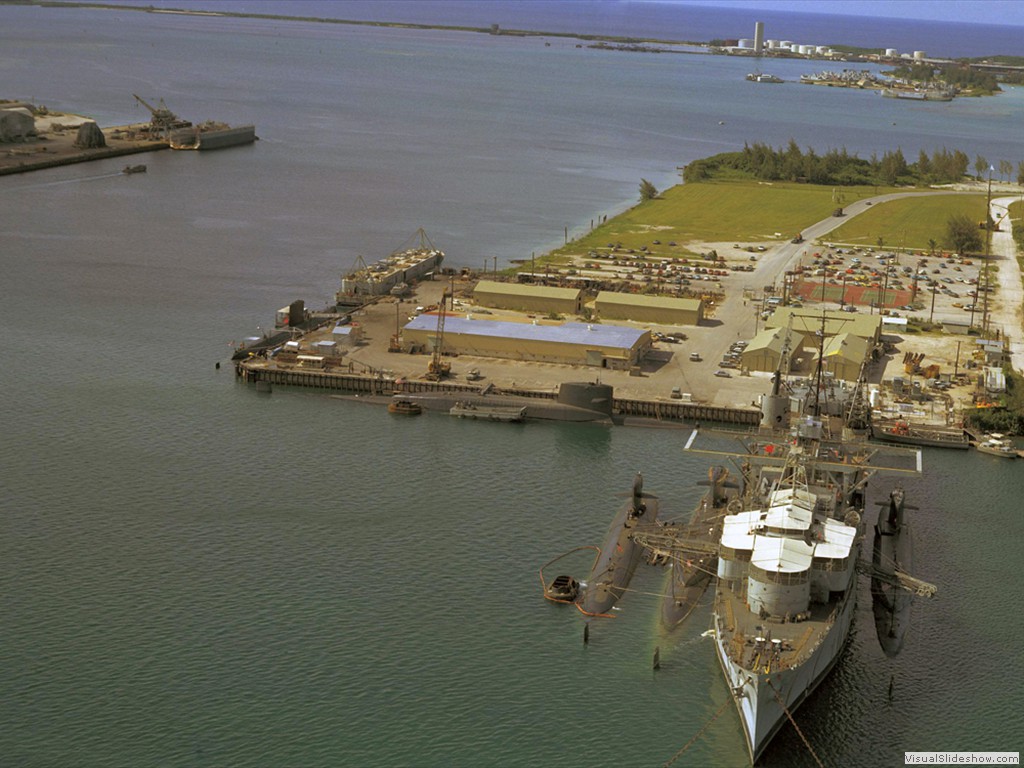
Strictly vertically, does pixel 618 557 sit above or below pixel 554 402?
below

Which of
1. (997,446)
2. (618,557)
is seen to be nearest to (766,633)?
(618,557)

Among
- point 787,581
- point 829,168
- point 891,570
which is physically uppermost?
point 829,168

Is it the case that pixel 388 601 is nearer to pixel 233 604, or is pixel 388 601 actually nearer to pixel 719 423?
pixel 233 604

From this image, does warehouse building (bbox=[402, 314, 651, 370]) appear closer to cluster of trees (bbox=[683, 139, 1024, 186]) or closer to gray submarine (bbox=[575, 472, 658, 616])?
gray submarine (bbox=[575, 472, 658, 616])

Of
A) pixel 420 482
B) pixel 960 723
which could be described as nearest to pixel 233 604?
pixel 420 482

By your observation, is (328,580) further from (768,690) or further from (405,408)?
(405,408)
